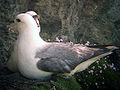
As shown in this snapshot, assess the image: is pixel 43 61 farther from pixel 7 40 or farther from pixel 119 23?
pixel 119 23

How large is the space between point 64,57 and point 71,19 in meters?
2.29

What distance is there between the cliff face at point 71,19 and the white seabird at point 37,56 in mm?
1191

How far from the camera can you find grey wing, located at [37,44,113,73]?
2430 mm

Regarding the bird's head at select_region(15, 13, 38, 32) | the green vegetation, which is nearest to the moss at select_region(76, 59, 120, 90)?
the green vegetation

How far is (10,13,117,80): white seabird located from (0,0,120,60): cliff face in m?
1.19

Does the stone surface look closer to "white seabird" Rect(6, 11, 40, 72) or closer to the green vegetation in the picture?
"white seabird" Rect(6, 11, 40, 72)

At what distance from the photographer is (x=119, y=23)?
5.43 metres

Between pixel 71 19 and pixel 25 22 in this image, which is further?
pixel 71 19

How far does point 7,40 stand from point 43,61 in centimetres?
145

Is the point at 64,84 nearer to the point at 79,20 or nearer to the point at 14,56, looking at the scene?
the point at 14,56

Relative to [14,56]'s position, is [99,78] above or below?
below

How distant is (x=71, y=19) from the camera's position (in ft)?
15.5

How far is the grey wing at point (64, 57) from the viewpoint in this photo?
2430mm

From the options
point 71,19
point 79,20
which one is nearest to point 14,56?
point 71,19
